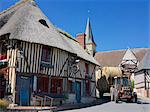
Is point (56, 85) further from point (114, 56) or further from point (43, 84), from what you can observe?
point (114, 56)

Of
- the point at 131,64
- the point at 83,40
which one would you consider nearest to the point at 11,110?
the point at 83,40

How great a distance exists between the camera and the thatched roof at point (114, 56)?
42.2 meters

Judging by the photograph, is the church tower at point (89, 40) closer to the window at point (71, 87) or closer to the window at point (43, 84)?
the window at point (71, 87)

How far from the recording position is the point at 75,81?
2034 cm

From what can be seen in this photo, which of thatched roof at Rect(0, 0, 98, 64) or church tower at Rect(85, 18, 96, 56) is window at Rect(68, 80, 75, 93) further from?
church tower at Rect(85, 18, 96, 56)

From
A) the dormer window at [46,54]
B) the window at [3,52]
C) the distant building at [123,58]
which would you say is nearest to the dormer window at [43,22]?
the dormer window at [46,54]

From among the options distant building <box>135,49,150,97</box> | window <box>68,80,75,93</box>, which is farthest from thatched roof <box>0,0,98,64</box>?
distant building <box>135,49,150,97</box>

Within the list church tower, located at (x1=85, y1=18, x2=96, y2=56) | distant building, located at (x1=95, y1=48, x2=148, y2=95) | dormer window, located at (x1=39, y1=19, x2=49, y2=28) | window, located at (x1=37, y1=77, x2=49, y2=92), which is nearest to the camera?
window, located at (x1=37, y1=77, x2=49, y2=92)

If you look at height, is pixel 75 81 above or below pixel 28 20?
below

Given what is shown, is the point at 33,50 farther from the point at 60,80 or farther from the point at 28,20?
the point at 60,80

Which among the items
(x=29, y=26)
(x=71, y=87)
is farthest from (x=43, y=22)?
(x=71, y=87)

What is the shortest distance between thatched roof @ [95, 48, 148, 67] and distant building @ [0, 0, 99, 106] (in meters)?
22.9

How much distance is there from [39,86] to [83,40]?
12.7 m

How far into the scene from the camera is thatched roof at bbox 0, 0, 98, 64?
602 inches
